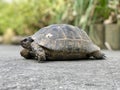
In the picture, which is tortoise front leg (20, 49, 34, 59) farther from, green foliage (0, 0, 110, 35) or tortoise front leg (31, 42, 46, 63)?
green foliage (0, 0, 110, 35)

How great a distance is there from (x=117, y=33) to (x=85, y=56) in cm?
261

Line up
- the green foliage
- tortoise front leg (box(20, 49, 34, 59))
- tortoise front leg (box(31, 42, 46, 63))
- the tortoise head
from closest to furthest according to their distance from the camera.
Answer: tortoise front leg (box(31, 42, 46, 63)) < the tortoise head < tortoise front leg (box(20, 49, 34, 59)) < the green foliage

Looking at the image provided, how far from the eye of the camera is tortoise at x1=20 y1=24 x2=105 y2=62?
3004 millimetres

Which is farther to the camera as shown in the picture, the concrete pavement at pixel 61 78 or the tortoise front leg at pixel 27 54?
the tortoise front leg at pixel 27 54

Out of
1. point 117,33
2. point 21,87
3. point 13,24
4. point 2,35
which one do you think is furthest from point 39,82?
point 2,35

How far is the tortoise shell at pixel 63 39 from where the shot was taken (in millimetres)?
3014

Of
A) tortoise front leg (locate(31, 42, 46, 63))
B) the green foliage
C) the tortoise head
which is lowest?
tortoise front leg (locate(31, 42, 46, 63))

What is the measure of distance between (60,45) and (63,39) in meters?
0.06

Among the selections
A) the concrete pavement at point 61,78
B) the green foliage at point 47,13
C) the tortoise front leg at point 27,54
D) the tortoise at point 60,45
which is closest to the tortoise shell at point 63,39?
the tortoise at point 60,45

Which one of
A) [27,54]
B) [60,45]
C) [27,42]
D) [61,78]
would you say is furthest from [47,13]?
[61,78]

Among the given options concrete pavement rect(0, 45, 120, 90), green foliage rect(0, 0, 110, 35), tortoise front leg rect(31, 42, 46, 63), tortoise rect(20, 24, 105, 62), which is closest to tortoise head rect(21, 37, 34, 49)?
tortoise rect(20, 24, 105, 62)

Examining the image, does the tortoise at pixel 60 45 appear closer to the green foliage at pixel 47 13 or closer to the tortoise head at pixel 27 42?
the tortoise head at pixel 27 42

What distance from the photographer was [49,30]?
3.14m

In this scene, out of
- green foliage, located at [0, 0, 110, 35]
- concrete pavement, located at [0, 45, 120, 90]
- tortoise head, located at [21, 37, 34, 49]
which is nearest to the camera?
concrete pavement, located at [0, 45, 120, 90]
